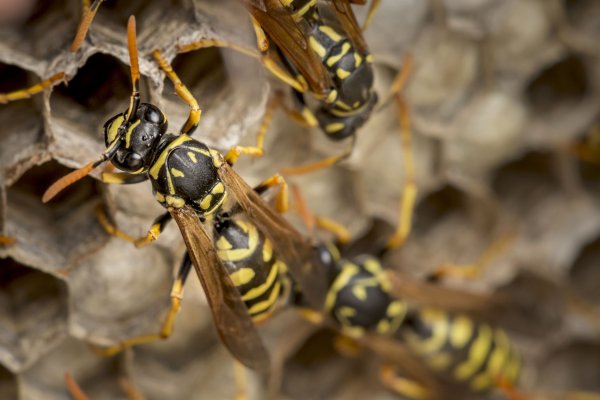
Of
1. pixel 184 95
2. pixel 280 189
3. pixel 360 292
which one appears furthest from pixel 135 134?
pixel 360 292

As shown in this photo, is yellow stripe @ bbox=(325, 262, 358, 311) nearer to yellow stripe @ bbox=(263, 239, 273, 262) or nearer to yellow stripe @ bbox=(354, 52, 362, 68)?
yellow stripe @ bbox=(263, 239, 273, 262)

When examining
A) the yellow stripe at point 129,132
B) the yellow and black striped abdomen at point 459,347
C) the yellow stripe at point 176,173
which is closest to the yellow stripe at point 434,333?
the yellow and black striped abdomen at point 459,347

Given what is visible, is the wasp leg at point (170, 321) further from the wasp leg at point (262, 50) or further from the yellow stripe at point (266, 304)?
the wasp leg at point (262, 50)

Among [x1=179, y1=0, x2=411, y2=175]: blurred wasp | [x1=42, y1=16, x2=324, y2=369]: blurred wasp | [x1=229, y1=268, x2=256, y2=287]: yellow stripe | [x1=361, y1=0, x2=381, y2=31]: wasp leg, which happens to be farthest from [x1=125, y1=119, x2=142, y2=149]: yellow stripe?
[x1=361, y1=0, x2=381, y2=31]: wasp leg

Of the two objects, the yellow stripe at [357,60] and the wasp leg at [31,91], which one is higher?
the wasp leg at [31,91]

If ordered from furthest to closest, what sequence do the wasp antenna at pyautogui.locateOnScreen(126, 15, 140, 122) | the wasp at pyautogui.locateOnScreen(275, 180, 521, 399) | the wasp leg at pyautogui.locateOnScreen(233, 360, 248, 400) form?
the wasp at pyautogui.locateOnScreen(275, 180, 521, 399) < the wasp leg at pyautogui.locateOnScreen(233, 360, 248, 400) < the wasp antenna at pyautogui.locateOnScreen(126, 15, 140, 122)

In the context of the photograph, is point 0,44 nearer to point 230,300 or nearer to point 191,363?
point 230,300

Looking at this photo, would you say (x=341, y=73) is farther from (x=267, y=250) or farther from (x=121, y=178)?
(x=121, y=178)
